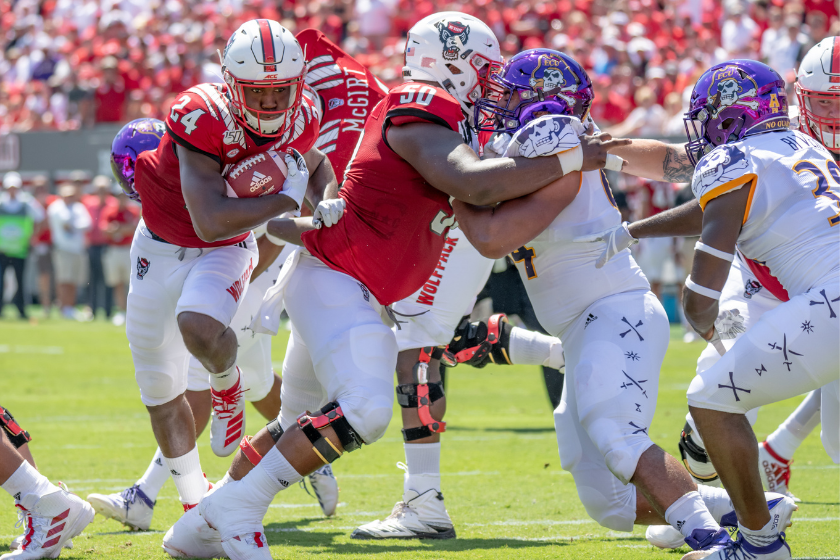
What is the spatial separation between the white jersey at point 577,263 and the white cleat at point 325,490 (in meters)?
1.66

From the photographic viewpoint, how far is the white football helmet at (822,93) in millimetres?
4637

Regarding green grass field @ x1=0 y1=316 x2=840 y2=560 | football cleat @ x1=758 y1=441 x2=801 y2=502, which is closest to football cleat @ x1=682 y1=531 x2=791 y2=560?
green grass field @ x1=0 y1=316 x2=840 y2=560

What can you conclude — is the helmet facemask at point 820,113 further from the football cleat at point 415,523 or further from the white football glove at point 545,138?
the football cleat at point 415,523

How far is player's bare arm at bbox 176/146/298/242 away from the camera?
13.3ft

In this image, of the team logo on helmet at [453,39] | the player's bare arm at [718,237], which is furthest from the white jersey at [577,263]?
the team logo on helmet at [453,39]

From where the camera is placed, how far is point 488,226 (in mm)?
3693

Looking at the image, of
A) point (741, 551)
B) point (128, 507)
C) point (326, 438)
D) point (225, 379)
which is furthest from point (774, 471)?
point (128, 507)

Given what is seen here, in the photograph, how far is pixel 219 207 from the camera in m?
4.05

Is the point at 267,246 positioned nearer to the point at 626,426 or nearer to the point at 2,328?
the point at 626,426

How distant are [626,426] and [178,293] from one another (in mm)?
2073

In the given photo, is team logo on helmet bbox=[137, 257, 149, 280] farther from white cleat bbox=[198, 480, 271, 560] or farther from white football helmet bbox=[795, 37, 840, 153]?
white football helmet bbox=[795, 37, 840, 153]

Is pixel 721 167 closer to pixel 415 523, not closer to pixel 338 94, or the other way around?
pixel 415 523

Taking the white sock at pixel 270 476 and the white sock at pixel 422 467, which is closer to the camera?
the white sock at pixel 270 476

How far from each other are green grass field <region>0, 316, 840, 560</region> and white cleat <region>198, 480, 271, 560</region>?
571mm
